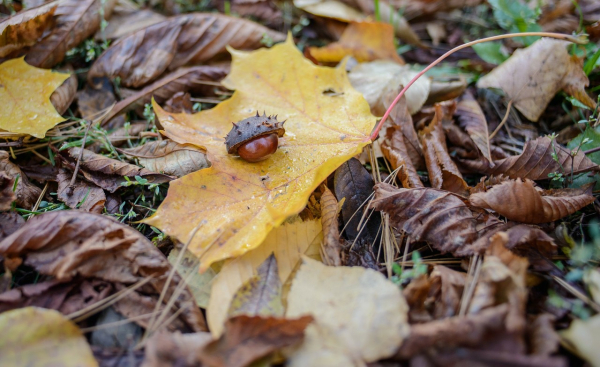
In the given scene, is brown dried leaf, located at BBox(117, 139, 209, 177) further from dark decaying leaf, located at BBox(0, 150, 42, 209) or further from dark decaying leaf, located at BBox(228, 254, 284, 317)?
dark decaying leaf, located at BBox(228, 254, 284, 317)

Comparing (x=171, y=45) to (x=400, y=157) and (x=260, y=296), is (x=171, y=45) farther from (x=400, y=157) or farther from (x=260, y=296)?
(x=260, y=296)

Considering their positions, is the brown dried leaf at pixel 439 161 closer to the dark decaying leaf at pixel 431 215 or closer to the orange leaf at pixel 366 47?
the dark decaying leaf at pixel 431 215

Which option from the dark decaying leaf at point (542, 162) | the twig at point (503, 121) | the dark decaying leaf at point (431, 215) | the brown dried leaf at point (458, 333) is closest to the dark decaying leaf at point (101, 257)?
the brown dried leaf at point (458, 333)

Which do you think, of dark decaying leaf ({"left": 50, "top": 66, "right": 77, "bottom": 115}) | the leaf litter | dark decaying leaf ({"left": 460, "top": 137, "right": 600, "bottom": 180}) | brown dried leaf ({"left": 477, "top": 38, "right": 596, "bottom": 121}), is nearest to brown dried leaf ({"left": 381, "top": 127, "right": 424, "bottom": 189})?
the leaf litter

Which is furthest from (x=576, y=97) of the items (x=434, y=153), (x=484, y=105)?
(x=434, y=153)

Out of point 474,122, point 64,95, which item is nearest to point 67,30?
point 64,95
